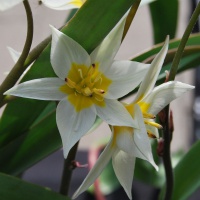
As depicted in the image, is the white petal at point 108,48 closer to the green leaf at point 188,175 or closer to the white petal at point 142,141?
the white petal at point 142,141

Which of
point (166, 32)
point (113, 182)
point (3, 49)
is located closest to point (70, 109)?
point (166, 32)

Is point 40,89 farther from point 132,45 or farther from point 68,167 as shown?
point 132,45

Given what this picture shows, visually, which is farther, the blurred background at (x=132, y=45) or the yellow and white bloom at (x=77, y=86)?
the blurred background at (x=132, y=45)

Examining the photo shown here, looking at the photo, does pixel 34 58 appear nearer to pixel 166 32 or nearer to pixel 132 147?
pixel 132 147

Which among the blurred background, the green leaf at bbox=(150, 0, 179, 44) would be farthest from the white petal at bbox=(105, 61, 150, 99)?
the blurred background

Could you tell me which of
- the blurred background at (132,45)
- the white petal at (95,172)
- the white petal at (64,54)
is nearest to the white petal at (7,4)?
the white petal at (64,54)

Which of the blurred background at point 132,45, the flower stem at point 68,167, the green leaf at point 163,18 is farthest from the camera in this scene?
the blurred background at point 132,45

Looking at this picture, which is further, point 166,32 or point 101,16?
point 166,32

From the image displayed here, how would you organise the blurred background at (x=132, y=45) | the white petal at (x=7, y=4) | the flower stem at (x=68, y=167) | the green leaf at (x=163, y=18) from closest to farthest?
the white petal at (x=7, y=4)
the flower stem at (x=68, y=167)
the green leaf at (x=163, y=18)
the blurred background at (x=132, y=45)
